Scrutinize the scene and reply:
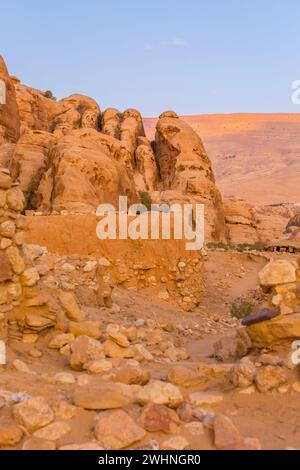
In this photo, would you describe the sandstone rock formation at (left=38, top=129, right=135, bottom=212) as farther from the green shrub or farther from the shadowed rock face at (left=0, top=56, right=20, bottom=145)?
the shadowed rock face at (left=0, top=56, right=20, bottom=145)

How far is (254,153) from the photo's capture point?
258 ft

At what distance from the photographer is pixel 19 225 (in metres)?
4.50

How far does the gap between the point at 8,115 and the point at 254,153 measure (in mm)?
61376

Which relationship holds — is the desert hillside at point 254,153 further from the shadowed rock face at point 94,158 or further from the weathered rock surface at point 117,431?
the weathered rock surface at point 117,431

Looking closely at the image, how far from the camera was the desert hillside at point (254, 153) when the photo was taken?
53.6 metres

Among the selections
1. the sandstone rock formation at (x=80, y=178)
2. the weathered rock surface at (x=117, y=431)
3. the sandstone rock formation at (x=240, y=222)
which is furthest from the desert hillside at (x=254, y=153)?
the weathered rock surface at (x=117, y=431)

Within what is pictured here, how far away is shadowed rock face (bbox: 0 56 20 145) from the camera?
23.2 metres

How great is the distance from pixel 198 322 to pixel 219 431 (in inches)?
224

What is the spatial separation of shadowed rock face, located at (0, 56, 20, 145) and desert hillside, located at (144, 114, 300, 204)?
2938cm

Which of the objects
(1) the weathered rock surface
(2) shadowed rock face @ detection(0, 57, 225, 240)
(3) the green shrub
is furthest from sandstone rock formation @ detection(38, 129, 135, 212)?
(1) the weathered rock surface

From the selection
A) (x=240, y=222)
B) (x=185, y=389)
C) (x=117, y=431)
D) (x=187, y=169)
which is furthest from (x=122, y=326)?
(x=240, y=222)

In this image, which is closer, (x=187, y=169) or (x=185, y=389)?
(x=185, y=389)

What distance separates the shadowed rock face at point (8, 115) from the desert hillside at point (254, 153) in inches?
1157

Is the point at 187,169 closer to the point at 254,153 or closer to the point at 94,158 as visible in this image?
the point at 94,158
